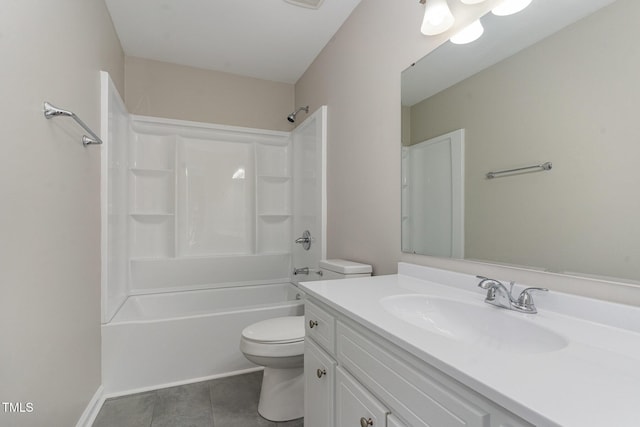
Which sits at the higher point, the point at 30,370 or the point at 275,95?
the point at 275,95

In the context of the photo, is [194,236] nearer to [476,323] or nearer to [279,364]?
[279,364]

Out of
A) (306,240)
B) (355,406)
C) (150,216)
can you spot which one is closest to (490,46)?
(355,406)

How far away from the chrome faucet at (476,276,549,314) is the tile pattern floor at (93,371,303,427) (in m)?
1.28

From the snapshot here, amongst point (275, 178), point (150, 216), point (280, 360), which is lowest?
point (280, 360)

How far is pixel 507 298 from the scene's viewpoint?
1020 millimetres

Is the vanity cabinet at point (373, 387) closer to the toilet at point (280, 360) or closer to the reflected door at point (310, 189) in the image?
the toilet at point (280, 360)

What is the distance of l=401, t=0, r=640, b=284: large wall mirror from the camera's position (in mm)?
860

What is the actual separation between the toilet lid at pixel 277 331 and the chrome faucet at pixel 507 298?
1.04 m

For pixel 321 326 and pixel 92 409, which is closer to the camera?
pixel 321 326

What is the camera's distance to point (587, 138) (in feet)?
3.04

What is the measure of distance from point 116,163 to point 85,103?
28.7 inches

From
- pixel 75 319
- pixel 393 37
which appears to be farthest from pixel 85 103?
pixel 393 37

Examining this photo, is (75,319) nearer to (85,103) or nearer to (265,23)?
(85,103)

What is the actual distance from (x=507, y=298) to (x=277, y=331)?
3.99ft
